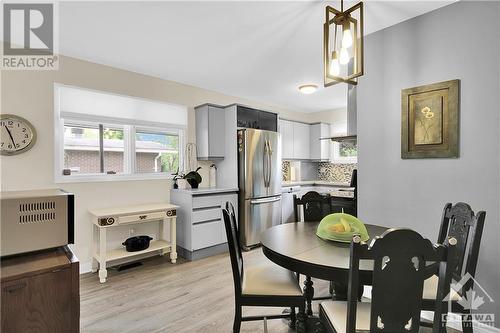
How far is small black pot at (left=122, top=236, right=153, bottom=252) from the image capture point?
3.17 metres

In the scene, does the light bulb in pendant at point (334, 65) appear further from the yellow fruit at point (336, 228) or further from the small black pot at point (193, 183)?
the small black pot at point (193, 183)

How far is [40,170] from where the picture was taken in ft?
9.40

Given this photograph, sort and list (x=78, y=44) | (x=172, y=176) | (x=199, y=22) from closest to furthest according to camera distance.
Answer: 1. (x=199, y=22)
2. (x=78, y=44)
3. (x=172, y=176)

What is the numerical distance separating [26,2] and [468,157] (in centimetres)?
375

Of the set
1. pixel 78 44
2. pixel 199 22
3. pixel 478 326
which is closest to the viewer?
pixel 478 326

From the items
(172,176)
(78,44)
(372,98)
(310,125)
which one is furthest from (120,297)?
(310,125)

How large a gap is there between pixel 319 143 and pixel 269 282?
15.1 ft

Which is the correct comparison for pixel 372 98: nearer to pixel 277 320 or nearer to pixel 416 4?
pixel 416 4

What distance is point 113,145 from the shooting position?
3529 millimetres

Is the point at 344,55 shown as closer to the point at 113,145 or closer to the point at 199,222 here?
the point at 199,222

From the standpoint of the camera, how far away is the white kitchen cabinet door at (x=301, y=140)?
19.1 feet

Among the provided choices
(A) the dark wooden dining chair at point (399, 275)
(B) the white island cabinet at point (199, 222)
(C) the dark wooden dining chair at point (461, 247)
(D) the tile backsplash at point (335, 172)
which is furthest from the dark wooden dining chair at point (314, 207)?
(D) the tile backsplash at point (335, 172)

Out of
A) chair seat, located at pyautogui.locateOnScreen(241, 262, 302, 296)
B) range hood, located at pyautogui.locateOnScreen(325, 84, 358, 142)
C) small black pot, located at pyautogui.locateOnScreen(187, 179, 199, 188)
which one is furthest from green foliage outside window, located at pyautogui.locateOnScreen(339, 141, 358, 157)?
chair seat, located at pyautogui.locateOnScreen(241, 262, 302, 296)

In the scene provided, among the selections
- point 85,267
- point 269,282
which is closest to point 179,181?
point 85,267
